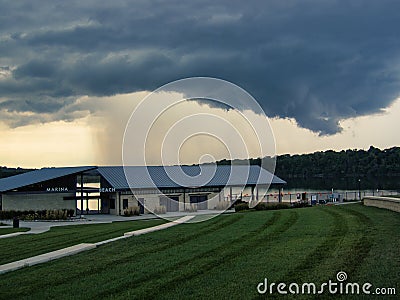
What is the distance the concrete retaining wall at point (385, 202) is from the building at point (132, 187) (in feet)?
70.3

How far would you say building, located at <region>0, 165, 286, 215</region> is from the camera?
44000 mm

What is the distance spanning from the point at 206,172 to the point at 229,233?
114 ft

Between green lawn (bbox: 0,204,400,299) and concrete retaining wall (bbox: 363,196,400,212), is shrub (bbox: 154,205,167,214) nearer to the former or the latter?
concrete retaining wall (bbox: 363,196,400,212)

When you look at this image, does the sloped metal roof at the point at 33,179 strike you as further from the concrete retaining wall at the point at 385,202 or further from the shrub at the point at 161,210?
the concrete retaining wall at the point at 385,202

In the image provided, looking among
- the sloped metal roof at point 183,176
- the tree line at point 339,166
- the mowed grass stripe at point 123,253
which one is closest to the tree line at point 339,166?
the tree line at point 339,166

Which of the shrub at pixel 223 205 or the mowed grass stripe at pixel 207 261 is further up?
the mowed grass stripe at pixel 207 261

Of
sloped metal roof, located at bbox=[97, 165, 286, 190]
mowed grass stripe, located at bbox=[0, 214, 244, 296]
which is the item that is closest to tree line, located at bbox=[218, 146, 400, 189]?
sloped metal roof, located at bbox=[97, 165, 286, 190]

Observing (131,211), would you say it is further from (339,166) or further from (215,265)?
(339,166)

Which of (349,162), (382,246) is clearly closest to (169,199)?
(382,246)

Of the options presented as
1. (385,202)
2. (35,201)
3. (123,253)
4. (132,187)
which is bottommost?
(123,253)

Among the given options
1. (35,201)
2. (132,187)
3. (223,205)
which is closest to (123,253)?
(35,201)

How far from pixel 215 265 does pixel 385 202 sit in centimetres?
1432

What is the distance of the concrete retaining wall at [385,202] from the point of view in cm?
2162

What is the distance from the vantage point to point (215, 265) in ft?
39.5
